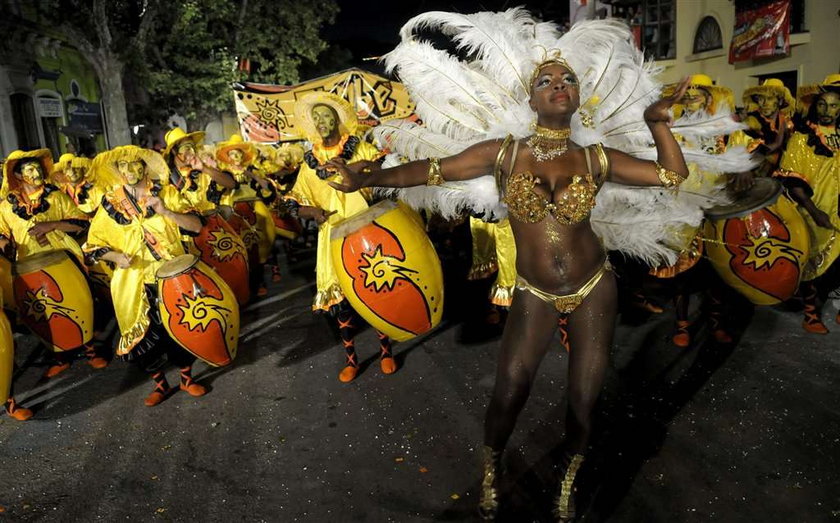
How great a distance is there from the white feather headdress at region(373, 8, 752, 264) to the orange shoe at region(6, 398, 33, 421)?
3845 mm

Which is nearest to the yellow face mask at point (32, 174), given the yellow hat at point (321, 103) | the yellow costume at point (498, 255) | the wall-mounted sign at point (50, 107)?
the yellow hat at point (321, 103)

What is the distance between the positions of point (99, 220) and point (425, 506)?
3173mm

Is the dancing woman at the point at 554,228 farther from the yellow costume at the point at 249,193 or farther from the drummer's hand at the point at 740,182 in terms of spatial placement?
the yellow costume at the point at 249,193

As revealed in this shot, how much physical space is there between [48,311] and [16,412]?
32.7 inches

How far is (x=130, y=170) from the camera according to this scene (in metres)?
4.22

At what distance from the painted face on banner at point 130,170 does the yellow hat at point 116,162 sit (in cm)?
3

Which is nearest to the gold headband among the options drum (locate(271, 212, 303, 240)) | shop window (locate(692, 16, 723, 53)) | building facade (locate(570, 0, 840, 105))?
drum (locate(271, 212, 303, 240))

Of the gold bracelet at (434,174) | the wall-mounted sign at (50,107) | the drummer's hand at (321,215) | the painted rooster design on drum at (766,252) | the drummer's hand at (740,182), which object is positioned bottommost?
the painted rooster design on drum at (766,252)

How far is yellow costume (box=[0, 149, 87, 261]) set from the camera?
516cm

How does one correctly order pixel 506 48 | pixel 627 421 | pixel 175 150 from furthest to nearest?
pixel 175 150
pixel 627 421
pixel 506 48

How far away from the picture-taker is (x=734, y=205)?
12.4 ft

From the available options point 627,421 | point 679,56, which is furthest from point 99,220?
point 679,56

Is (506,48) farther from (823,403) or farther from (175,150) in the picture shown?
(175,150)

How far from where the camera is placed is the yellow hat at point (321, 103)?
4477mm
